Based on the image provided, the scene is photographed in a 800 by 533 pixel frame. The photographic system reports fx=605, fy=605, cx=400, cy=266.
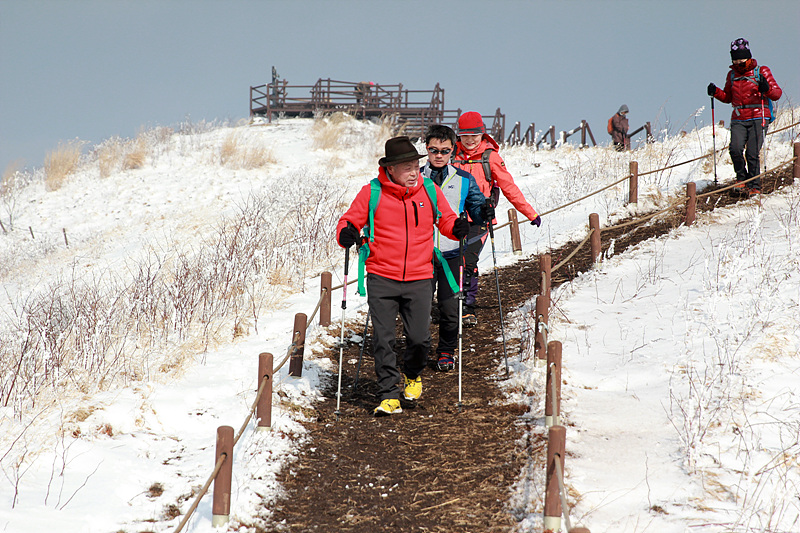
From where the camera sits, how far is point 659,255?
8625 millimetres

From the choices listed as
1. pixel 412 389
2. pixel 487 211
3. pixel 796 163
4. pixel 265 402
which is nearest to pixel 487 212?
pixel 487 211

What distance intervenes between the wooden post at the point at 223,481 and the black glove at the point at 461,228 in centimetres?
243

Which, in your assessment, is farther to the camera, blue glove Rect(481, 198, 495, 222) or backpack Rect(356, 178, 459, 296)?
blue glove Rect(481, 198, 495, 222)

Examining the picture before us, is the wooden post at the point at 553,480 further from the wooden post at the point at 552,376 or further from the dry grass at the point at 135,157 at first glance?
the dry grass at the point at 135,157

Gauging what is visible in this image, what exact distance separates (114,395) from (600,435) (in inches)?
150

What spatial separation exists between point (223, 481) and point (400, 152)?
2.57 m

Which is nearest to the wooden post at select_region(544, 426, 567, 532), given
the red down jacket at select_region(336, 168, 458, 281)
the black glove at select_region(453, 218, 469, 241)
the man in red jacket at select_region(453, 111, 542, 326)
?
the red down jacket at select_region(336, 168, 458, 281)

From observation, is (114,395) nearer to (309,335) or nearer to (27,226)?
(309,335)

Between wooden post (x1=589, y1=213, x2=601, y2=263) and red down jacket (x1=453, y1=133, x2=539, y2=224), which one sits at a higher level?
red down jacket (x1=453, y1=133, x2=539, y2=224)

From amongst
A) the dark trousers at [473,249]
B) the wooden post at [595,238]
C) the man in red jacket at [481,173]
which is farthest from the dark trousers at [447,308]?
the wooden post at [595,238]

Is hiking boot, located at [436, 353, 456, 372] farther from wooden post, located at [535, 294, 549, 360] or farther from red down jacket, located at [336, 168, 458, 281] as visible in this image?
red down jacket, located at [336, 168, 458, 281]

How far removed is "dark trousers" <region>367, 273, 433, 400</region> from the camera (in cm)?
479

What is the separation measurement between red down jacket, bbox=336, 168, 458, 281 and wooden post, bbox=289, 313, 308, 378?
3.17 feet

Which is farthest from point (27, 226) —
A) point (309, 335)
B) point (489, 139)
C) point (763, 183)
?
point (763, 183)
